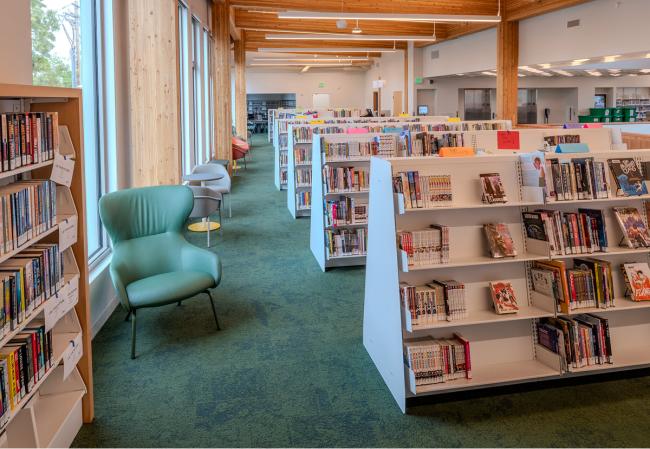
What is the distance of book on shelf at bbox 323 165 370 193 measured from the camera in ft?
19.9

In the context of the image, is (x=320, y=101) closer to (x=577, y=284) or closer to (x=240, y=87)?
(x=240, y=87)

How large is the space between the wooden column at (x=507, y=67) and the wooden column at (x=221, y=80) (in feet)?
22.4

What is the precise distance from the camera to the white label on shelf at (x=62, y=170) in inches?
103

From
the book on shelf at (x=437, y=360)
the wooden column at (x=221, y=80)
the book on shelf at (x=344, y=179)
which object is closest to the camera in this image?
the book on shelf at (x=437, y=360)

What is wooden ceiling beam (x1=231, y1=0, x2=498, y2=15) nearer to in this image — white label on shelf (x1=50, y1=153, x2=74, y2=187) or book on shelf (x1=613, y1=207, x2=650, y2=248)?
book on shelf (x1=613, y1=207, x2=650, y2=248)

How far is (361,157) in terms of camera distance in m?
6.32

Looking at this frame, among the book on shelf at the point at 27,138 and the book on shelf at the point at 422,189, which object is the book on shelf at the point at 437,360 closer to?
the book on shelf at the point at 422,189

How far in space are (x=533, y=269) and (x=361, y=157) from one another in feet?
10.3

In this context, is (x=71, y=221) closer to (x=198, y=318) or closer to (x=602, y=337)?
(x=198, y=318)

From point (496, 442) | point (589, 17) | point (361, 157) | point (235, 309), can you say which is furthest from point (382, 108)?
point (496, 442)

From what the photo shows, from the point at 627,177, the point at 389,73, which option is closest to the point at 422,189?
the point at 627,177

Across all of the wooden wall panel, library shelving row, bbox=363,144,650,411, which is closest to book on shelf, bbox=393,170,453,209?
library shelving row, bbox=363,144,650,411

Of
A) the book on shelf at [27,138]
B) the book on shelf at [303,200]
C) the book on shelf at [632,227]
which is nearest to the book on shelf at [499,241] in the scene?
the book on shelf at [632,227]

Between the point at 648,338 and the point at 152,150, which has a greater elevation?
the point at 152,150
